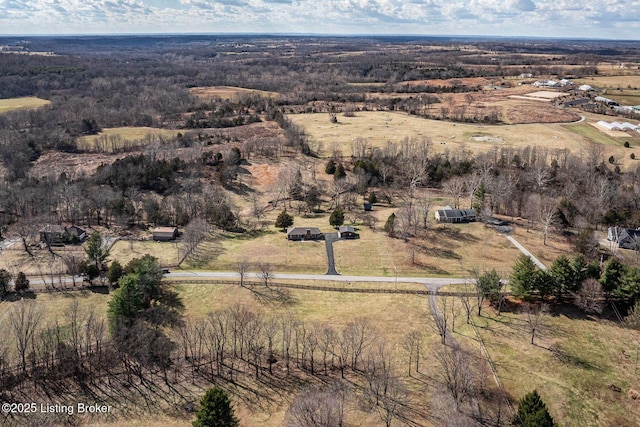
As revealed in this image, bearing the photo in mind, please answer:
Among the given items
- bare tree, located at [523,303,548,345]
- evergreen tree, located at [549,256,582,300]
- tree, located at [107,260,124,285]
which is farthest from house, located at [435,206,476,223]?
tree, located at [107,260,124,285]

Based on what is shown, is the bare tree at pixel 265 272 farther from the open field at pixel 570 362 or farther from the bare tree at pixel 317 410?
the open field at pixel 570 362

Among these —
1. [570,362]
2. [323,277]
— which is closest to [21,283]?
[323,277]

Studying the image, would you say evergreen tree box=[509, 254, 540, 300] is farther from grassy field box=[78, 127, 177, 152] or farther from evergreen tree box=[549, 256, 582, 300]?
grassy field box=[78, 127, 177, 152]

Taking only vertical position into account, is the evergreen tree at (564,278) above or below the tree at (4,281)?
above

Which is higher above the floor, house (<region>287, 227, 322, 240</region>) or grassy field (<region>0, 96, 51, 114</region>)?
grassy field (<region>0, 96, 51, 114</region>)

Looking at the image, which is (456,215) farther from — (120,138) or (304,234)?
(120,138)

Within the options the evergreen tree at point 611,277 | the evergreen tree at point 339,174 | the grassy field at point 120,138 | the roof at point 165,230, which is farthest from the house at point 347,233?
the grassy field at point 120,138
